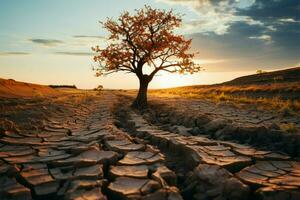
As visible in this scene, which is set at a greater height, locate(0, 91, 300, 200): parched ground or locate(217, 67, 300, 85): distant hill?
locate(217, 67, 300, 85): distant hill

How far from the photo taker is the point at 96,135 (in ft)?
23.5

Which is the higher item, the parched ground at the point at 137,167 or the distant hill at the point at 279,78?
the distant hill at the point at 279,78

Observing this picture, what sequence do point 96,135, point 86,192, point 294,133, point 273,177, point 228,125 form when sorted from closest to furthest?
point 86,192, point 273,177, point 294,133, point 96,135, point 228,125

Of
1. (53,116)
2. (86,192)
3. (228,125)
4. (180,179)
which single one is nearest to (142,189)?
(86,192)

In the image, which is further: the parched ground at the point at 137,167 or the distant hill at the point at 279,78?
the distant hill at the point at 279,78

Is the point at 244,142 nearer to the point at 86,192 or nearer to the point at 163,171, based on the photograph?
the point at 163,171

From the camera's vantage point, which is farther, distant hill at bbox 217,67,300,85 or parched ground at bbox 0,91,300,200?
distant hill at bbox 217,67,300,85

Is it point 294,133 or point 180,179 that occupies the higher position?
point 294,133

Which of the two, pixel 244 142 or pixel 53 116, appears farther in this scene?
pixel 53 116

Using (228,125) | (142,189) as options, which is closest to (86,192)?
(142,189)

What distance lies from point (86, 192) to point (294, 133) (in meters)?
4.32

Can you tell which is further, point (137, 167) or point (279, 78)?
point (279, 78)

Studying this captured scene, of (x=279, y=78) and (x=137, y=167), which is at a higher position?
(x=279, y=78)

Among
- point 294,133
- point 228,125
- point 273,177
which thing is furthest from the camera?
point 228,125
